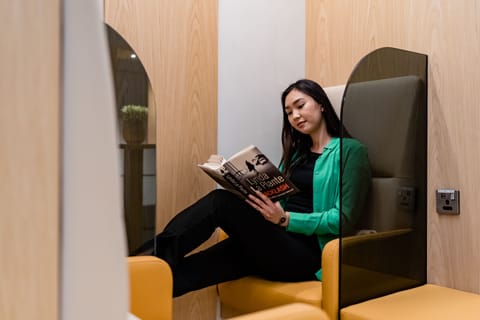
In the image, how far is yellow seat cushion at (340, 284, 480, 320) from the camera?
4.64ft

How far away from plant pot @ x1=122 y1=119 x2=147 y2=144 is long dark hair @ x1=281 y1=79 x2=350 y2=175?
2.59 ft

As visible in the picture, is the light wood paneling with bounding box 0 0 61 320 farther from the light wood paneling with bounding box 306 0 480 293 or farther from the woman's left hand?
the light wood paneling with bounding box 306 0 480 293

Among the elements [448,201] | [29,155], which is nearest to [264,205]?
[448,201]

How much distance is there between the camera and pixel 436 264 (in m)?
1.86

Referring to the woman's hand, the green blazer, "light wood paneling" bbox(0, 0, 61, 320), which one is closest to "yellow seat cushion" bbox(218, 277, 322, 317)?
the green blazer

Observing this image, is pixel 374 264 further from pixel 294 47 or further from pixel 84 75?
pixel 84 75

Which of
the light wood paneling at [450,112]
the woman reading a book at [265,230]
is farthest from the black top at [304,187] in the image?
the light wood paneling at [450,112]

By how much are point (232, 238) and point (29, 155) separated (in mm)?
1584

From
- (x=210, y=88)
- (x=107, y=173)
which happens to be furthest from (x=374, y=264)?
(x=107, y=173)

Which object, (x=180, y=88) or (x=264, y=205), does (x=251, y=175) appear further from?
(x=180, y=88)

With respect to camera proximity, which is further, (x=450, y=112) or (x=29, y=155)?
(x=450, y=112)

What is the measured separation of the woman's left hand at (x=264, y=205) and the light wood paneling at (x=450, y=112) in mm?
612

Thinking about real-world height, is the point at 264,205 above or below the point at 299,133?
below

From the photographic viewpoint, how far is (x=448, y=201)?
180cm
